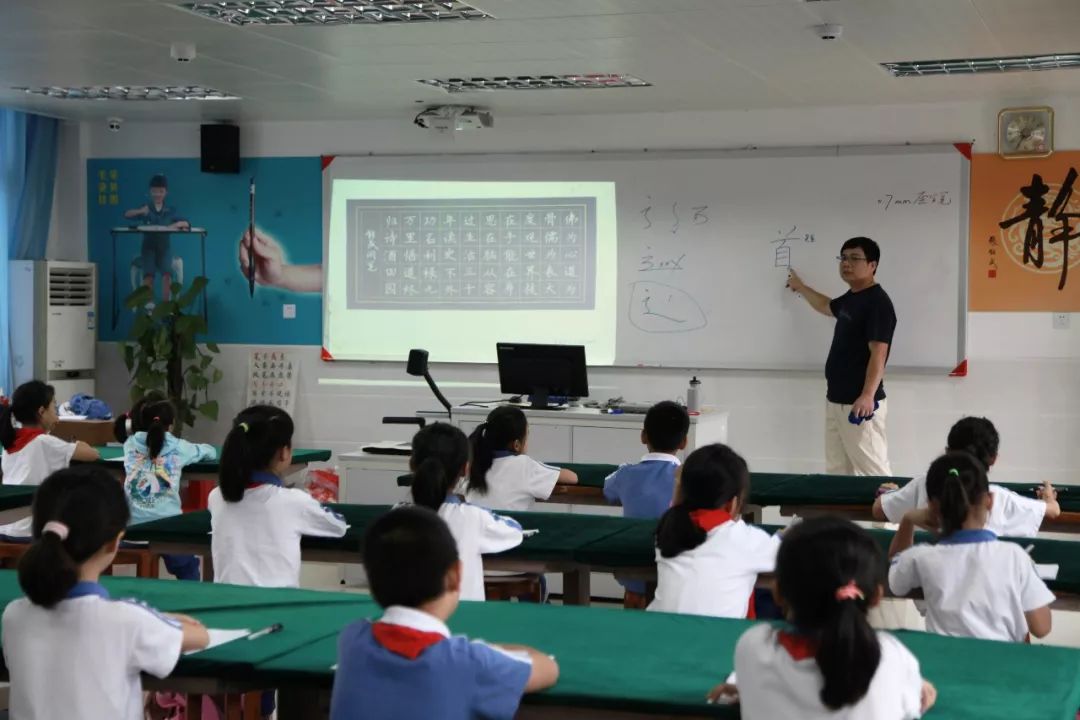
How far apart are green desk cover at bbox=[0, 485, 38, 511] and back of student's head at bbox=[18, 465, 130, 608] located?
2282mm

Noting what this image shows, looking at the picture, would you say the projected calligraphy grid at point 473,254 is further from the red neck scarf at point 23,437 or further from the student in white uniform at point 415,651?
the student in white uniform at point 415,651

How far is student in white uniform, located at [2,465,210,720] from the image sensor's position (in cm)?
248

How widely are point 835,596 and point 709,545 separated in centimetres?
119

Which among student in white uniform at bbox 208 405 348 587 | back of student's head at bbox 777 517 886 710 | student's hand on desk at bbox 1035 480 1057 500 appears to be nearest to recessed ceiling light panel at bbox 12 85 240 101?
student in white uniform at bbox 208 405 348 587

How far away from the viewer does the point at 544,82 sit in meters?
7.33

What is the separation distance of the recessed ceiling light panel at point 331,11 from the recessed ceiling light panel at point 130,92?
6.90ft

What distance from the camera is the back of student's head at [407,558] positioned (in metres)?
2.27

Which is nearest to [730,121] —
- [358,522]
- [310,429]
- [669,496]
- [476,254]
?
[476,254]

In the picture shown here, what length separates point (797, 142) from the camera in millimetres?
7867

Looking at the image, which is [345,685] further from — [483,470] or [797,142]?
[797,142]

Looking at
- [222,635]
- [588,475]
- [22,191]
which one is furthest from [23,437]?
[22,191]

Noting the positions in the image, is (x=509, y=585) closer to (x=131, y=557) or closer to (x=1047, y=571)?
(x=1047, y=571)

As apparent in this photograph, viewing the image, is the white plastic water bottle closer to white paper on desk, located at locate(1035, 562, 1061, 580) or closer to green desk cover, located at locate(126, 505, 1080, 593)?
green desk cover, located at locate(126, 505, 1080, 593)

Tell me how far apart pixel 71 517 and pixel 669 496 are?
7.95ft
